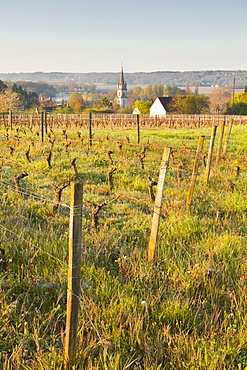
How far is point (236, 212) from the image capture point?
7.20 meters

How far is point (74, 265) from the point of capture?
281 cm

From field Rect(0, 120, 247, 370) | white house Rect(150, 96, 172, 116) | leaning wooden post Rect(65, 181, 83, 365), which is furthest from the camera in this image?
white house Rect(150, 96, 172, 116)

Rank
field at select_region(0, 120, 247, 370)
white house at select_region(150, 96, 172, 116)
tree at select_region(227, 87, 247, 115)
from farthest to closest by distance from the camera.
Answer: white house at select_region(150, 96, 172, 116)
tree at select_region(227, 87, 247, 115)
field at select_region(0, 120, 247, 370)

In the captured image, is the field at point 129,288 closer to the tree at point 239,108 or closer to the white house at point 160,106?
the tree at point 239,108

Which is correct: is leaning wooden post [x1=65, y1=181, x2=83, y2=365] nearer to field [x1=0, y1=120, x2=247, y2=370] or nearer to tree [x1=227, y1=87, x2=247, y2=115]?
field [x1=0, y1=120, x2=247, y2=370]

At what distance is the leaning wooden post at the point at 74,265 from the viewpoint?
8.89ft

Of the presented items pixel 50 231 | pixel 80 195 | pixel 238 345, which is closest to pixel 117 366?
pixel 238 345

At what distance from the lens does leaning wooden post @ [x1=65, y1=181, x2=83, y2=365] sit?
2.71 m

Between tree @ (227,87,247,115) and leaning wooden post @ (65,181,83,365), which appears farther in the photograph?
tree @ (227,87,247,115)

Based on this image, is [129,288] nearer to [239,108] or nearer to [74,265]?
[74,265]

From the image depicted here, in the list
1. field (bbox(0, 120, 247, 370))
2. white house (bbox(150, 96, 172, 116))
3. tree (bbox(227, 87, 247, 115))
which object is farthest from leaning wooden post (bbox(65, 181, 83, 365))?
white house (bbox(150, 96, 172, 116))

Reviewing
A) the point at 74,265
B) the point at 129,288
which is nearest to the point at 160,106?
the point at 129,288

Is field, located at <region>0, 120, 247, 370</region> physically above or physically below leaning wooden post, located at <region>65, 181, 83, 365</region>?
below

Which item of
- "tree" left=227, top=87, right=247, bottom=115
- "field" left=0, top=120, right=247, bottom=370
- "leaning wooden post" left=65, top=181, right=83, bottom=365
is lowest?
"field" left=0, top=120, right=247, bottom=370
